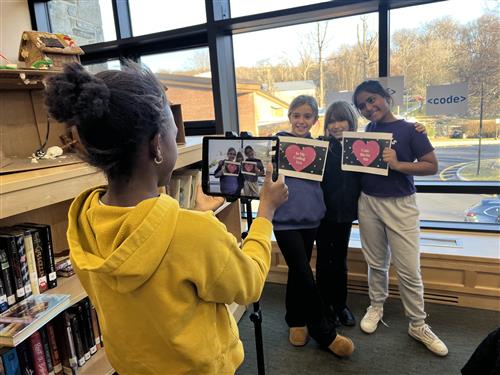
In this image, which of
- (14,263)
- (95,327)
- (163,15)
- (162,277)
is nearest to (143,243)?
(162,277)

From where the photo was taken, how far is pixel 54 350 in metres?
1.31

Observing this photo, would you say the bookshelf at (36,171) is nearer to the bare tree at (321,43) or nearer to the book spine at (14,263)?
the book spine at (14,263)

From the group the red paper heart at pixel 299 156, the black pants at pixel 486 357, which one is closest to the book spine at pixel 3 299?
the red paper heart at pixel 299 156

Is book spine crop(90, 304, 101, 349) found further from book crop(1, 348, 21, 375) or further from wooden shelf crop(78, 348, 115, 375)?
book crop(1, 348, 21, 375)

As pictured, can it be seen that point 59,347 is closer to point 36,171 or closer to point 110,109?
point 36,171

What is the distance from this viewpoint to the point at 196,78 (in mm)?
2715

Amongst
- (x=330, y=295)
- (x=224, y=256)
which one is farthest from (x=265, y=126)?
(x=224, y=256)

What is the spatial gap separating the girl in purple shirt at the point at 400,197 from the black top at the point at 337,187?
8cm

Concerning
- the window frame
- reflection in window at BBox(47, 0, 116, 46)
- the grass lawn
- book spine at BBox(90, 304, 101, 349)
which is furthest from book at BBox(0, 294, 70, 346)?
the grass lawn

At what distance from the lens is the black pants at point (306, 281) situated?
179 centimetres

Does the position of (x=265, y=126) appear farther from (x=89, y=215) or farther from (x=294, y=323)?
(x=89, y=215)

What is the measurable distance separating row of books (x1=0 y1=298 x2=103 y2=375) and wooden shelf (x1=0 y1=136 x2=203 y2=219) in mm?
542

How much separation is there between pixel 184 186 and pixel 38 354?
0.95 m

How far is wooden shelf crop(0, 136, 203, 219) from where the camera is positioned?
2.99 ft
